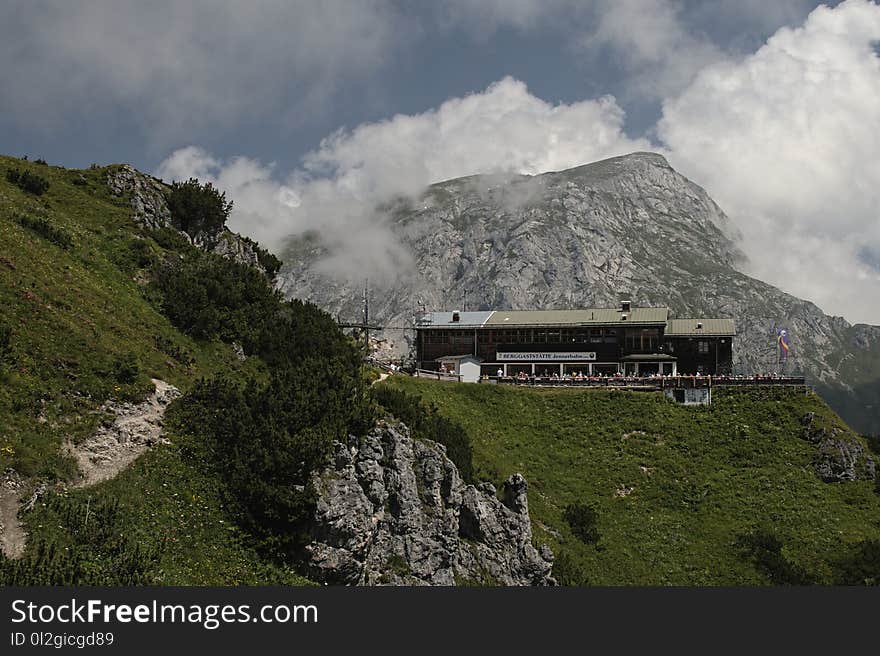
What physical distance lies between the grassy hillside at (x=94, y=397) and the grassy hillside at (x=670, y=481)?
71.3 feet

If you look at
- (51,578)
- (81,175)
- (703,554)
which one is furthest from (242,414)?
(81,175)

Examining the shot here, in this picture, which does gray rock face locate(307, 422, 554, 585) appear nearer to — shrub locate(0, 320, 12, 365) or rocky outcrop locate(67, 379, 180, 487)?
rocky outcrop locate(67, 379, 180, 487)

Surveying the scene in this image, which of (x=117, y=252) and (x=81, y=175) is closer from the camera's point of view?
(x=117, y=252)

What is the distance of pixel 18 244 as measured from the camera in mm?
36438

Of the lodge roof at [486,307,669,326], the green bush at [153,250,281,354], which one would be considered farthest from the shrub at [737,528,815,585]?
the green bush at [153,250,281,354]

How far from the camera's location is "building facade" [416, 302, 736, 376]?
245 ft

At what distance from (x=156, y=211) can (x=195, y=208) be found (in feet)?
11.5

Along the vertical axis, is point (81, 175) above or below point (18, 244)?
above

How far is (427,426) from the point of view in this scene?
134ft

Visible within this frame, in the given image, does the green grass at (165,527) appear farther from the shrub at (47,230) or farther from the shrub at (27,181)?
the shrub at (27,181)

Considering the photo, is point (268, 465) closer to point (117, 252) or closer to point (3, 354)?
point (3, 354)

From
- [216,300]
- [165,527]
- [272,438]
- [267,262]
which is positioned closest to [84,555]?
[165,527]

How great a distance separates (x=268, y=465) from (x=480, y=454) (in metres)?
24.1

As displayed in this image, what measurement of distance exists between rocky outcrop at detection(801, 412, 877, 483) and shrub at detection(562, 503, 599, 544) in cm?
2107
